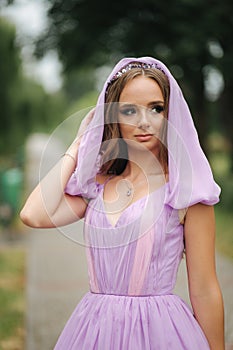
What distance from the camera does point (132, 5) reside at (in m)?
16.8

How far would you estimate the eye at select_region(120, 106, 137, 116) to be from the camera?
105 inches

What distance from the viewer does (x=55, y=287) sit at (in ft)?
28.9

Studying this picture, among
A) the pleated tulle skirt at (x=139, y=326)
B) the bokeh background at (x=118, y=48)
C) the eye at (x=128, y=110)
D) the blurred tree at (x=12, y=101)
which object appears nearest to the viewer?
the pleated tulle skirt at (x=139, y=326)

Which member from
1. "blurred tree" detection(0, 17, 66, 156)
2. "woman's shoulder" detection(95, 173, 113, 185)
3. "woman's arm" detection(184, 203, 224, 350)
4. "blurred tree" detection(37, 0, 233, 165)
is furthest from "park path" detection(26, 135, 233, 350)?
"blurred tree" detection(0, 17, 66, 156)

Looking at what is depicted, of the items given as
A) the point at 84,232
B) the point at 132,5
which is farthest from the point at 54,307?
the point at 132,5

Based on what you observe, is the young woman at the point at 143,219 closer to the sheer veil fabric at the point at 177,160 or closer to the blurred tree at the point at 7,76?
the sheer veil fabric at the point at 177,160

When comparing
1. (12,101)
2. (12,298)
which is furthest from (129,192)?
(12,101)

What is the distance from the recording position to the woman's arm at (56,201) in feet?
8.96

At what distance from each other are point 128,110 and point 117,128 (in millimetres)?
93

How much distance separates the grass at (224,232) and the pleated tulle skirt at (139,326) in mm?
8216

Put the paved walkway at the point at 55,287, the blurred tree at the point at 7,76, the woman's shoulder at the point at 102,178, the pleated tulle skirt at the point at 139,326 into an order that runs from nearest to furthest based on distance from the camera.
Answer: the pleated tulle skirt at the point at 139,326, the woman's shoulder at the point at 102,178, the paved walkway at the point at 55,287, the blurred tree at the point at 7,76

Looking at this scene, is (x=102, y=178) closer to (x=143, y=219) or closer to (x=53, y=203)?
(x=53, y=203)

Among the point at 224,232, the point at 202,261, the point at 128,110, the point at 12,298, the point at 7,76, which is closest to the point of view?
the point at 202,261

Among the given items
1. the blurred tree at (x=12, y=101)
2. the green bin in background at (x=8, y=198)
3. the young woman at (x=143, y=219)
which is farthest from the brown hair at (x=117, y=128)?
the blurred tree at (x=12, y=101)
